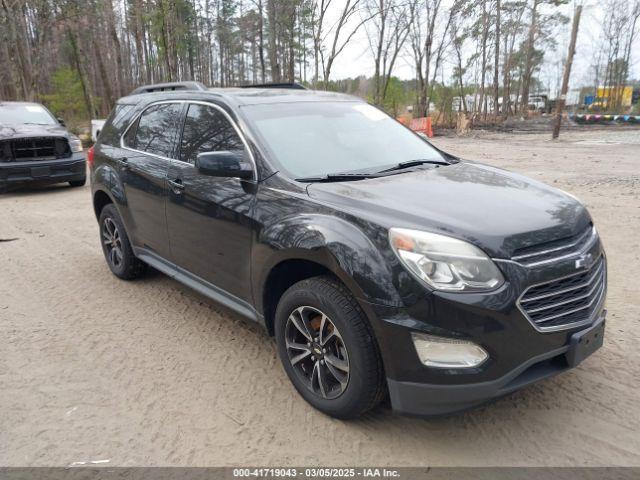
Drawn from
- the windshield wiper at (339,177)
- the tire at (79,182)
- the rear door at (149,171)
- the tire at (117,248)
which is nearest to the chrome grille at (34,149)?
the tire at (79,182)

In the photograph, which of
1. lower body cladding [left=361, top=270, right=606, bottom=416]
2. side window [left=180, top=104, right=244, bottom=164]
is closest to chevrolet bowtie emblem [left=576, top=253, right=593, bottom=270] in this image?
lower body cladding [left=361, top=270, right=606, bottom=416]

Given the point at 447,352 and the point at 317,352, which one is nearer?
the point at 447,352

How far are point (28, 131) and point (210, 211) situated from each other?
8.50 m

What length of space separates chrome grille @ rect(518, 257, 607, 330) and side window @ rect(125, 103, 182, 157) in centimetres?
289

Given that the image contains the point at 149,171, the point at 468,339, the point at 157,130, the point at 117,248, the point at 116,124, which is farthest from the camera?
the point at 117,248

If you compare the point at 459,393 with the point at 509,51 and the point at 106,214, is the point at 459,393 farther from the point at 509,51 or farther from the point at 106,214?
the point at 509,51

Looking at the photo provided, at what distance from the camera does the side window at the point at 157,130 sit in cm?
411

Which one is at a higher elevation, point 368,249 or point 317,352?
point 368,249

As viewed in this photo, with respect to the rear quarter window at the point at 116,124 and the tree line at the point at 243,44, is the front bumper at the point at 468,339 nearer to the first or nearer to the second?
the rear quarter window at the point at 116,124

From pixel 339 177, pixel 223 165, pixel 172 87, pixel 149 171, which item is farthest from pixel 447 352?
pixel 172 87

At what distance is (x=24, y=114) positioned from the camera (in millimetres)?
11000

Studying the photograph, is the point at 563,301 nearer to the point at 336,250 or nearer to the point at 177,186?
the point at 336,250

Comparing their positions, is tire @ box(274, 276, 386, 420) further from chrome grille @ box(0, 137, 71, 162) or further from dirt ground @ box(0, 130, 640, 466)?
chrome grille @ box(0, 137, 71, 162)

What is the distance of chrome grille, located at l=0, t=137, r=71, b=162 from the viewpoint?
32.1 ft
